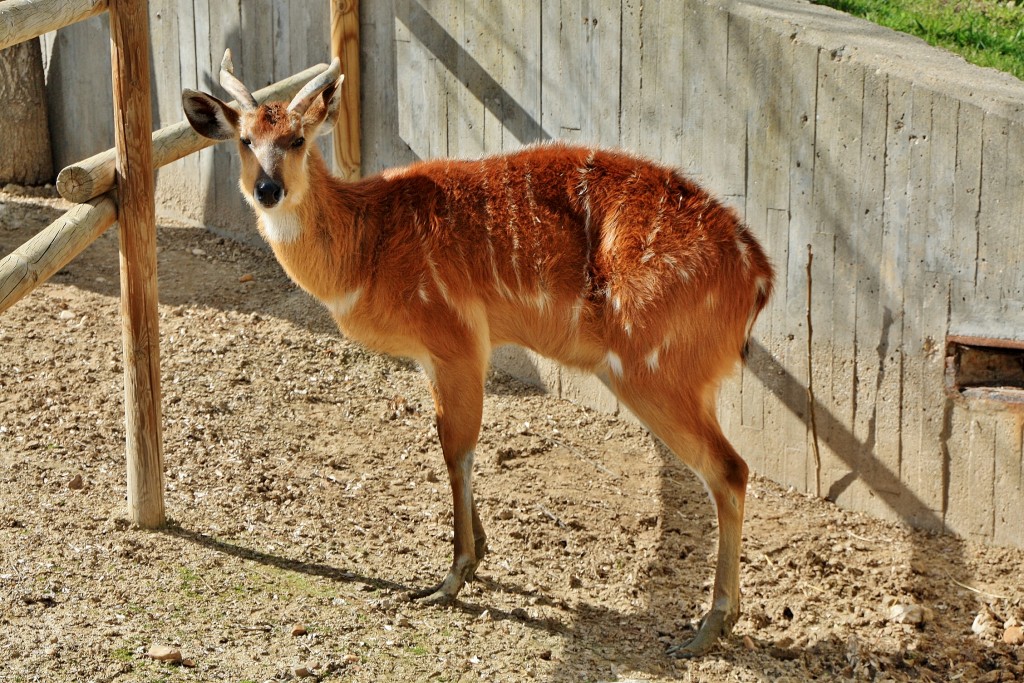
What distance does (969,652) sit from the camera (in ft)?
15.8

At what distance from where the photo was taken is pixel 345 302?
16.9ft

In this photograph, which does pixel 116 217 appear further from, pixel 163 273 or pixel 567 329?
pixel 163 273

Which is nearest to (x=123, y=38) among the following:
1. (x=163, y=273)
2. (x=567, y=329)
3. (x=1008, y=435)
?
(x=567, y=329)

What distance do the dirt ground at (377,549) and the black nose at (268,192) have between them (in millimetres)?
1356

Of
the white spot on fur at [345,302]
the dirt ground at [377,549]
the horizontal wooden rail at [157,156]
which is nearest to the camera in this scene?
the dirt ground at [377,549]

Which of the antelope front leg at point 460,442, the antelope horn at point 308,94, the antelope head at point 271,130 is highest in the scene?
the antelope horn at point 308,94

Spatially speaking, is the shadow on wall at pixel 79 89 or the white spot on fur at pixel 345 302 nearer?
the white spot on fur at pixel 345 302

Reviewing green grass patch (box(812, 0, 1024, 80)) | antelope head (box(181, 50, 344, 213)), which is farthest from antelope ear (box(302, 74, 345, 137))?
green grass patch (box(812, 0, 1024, 80))

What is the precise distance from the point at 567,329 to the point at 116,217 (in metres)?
1.76

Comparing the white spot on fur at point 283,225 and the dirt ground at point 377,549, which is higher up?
the white spot on fur at point 283,225

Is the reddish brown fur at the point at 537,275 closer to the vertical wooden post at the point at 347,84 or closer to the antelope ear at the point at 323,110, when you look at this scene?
the antelope ear at the point at 323,110

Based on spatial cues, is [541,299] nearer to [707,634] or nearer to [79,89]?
[707,634]

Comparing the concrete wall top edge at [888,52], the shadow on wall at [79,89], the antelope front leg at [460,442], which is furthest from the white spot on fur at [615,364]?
the shadow on wall at [79,89]

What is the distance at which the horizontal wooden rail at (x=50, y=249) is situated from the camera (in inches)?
174
